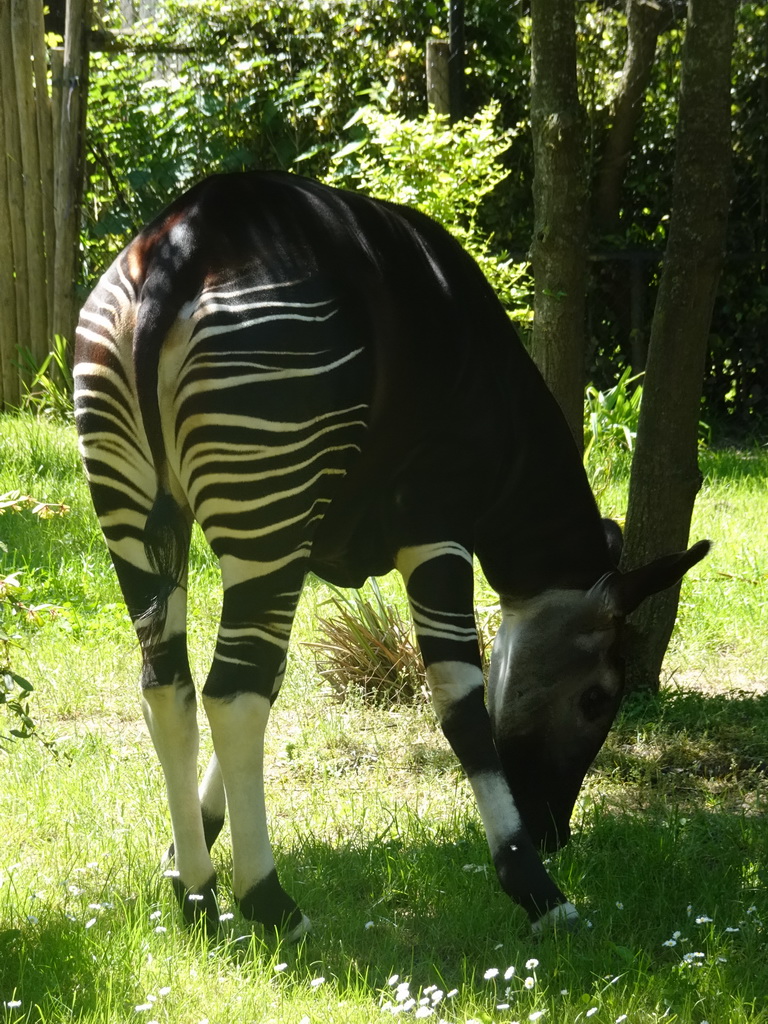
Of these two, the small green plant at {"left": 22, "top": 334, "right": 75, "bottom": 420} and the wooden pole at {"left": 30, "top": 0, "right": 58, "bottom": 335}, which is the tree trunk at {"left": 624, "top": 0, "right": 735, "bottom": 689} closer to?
the small green plant at {"left": 22, "top": 334, "right": 75, "bottom": 420}

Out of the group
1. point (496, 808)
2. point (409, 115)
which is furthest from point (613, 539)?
point (409, 115)

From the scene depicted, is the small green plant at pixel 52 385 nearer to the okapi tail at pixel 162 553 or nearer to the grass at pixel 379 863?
the grass at pixel 379 863

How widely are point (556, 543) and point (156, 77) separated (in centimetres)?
979

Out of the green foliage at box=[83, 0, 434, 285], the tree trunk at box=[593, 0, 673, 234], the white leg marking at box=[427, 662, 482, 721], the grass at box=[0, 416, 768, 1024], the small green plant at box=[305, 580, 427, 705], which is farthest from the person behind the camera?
the green foliage at box=[83, 0, 434, 285]

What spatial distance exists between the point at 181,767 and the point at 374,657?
76.2 inches

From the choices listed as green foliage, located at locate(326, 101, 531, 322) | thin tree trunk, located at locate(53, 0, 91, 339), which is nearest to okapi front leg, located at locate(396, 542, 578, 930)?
green foliage, located at locate(326, 101, 531, 322)

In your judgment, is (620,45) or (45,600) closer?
(45,600)

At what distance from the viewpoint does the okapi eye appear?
11.3ft

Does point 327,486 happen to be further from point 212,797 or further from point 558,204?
point 558,204

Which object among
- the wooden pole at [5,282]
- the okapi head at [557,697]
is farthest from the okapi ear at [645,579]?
the wooden pole at [5,282]

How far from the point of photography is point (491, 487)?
10.9ft

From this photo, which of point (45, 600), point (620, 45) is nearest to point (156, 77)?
point (620, 45)

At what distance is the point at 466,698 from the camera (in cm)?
312

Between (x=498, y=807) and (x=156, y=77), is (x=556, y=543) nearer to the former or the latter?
(x=498, y=807)
